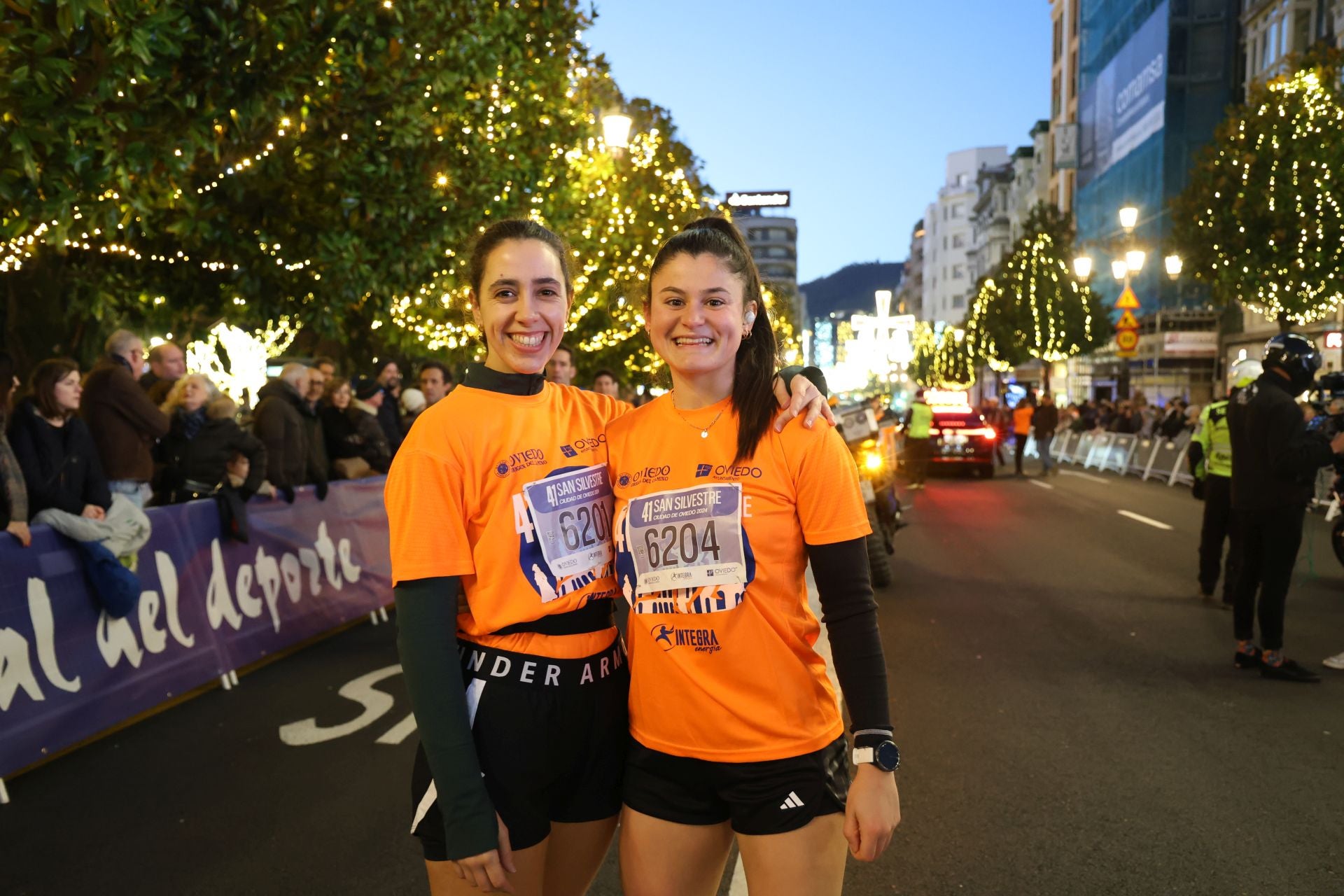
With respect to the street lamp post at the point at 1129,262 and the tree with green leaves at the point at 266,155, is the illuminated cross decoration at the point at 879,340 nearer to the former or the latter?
the street lamp post at the point at 1129,262

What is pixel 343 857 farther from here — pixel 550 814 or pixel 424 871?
pixel 550 814

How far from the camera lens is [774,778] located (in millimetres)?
2424

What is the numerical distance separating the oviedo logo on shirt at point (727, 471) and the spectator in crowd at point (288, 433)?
24.6 feet

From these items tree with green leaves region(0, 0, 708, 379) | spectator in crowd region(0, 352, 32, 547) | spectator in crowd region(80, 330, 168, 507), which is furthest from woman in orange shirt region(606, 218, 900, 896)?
spectator in crowd region(80, 330, 168, 507)

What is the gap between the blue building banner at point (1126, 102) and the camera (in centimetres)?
5272

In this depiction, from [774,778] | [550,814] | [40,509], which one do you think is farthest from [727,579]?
[40,509]

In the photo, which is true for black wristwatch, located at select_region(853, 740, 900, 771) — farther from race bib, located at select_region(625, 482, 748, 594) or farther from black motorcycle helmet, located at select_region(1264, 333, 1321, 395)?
black motorcycle helmet, located at select_region(1264, 333, 1321, 395)

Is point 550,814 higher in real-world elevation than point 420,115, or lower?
lower

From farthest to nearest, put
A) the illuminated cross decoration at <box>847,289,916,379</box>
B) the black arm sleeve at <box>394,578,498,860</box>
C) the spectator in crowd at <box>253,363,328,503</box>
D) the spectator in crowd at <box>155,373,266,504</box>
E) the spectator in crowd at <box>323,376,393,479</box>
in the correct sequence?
the illuminated cross decoration at <box>847,289,916,379</box> → the spectator in crowd at <box>323,376,393,479</box> → the spectator in crowd at <box>253,363,328,503</box> → the spectator in crowd at <box>155,373,266,504</box> → the black arm sleeve at <box>394,578,498,860</box>

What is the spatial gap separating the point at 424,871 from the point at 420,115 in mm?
9623

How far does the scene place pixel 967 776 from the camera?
550cm

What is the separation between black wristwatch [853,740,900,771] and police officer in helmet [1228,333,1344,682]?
19.7ft

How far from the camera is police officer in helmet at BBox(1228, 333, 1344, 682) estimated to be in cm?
742

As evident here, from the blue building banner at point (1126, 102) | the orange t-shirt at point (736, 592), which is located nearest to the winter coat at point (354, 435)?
the orange t-shirt at point (736, 592)
